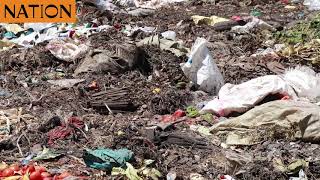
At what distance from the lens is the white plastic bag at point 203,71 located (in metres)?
6.41

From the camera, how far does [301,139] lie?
4789 mm

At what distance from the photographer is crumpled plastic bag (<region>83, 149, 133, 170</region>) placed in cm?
429

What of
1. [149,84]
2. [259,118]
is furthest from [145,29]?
[259,118]

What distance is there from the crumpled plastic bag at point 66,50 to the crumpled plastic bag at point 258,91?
236 cm

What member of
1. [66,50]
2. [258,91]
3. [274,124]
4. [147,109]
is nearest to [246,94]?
[258,91]

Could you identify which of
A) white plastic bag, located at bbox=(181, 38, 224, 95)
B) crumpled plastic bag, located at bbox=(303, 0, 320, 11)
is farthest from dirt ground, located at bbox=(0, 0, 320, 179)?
crumpled plastic bag, located at bbox=(303, 0, 320, 11)

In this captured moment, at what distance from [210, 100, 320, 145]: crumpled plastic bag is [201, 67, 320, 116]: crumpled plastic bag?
0.40 meters

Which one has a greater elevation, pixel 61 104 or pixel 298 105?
pixel 298 105

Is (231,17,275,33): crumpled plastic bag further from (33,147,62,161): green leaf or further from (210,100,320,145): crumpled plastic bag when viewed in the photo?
(33,147,62,161): green leaf

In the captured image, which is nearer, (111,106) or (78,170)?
(78,170)

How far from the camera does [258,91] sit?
5.69 metres

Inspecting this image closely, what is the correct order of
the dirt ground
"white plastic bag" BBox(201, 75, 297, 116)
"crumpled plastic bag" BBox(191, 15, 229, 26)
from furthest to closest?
"crumpled plastic bag" BBox(191, 15, 229, 26), "white plastic bag" BBox(201, 75, 297, 116), the dirt ground

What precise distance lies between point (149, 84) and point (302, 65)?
2.10 meters

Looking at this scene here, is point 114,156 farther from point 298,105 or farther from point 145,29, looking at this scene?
point 145,29
